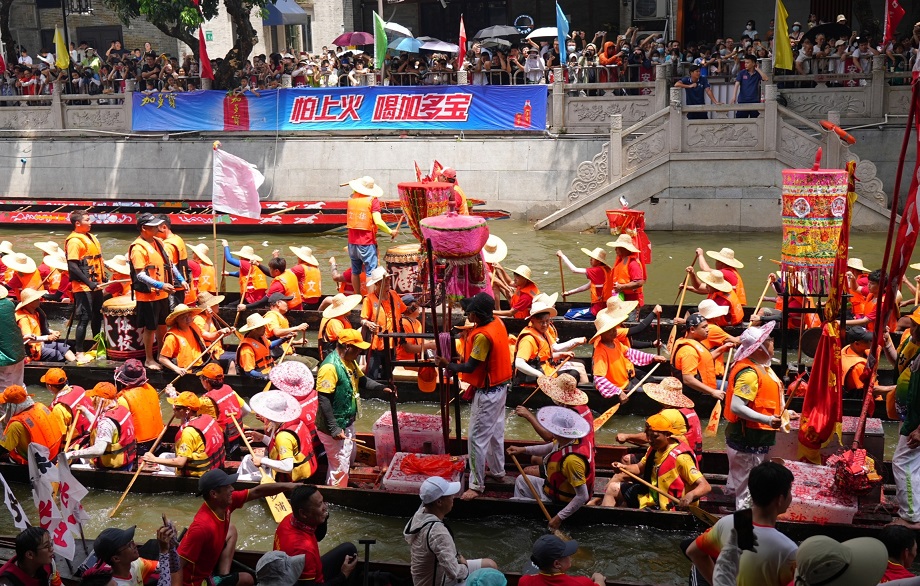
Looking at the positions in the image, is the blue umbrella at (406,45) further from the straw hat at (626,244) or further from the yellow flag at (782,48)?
the straw hat at (626,244)

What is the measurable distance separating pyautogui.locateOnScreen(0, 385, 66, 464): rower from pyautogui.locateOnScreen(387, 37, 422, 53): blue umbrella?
17069mm

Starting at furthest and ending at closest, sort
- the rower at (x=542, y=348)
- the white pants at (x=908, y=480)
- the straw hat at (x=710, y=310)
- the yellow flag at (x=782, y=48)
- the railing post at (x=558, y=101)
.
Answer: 1. the railing post at (x=558, y=101)
2. the yellow flag at (x=782, y=48)
3. the straw hat at (x=710, y=310)
4. the rower at (x=542, y=348)
5. the white pants at (x=908, y=480)

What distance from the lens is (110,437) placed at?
31.2 feet

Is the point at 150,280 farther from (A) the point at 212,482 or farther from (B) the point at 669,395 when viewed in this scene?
(B) the point at 669,395

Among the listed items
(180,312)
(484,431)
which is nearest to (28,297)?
(180,312)

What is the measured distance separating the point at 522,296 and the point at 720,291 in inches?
98.8

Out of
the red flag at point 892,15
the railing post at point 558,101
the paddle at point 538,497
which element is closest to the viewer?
the paddle at point 538,497

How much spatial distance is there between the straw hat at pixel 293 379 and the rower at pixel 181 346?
126 inches

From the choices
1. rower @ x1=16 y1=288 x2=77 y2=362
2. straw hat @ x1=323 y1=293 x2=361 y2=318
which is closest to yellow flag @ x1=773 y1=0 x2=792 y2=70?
straw hat @ x1=323 y1=293 x2=361 y2=318

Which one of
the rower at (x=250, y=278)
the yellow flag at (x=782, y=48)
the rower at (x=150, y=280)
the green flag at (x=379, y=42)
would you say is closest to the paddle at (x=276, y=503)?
the rower at (x=150, y=280)

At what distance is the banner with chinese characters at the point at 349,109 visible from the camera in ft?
75.6

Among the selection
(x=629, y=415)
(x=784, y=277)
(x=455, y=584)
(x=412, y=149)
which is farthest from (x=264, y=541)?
(x=412, y=149)

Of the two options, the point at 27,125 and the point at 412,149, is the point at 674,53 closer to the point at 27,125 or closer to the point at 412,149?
the point at 412,149

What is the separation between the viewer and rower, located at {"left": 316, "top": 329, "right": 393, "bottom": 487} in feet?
29.7
